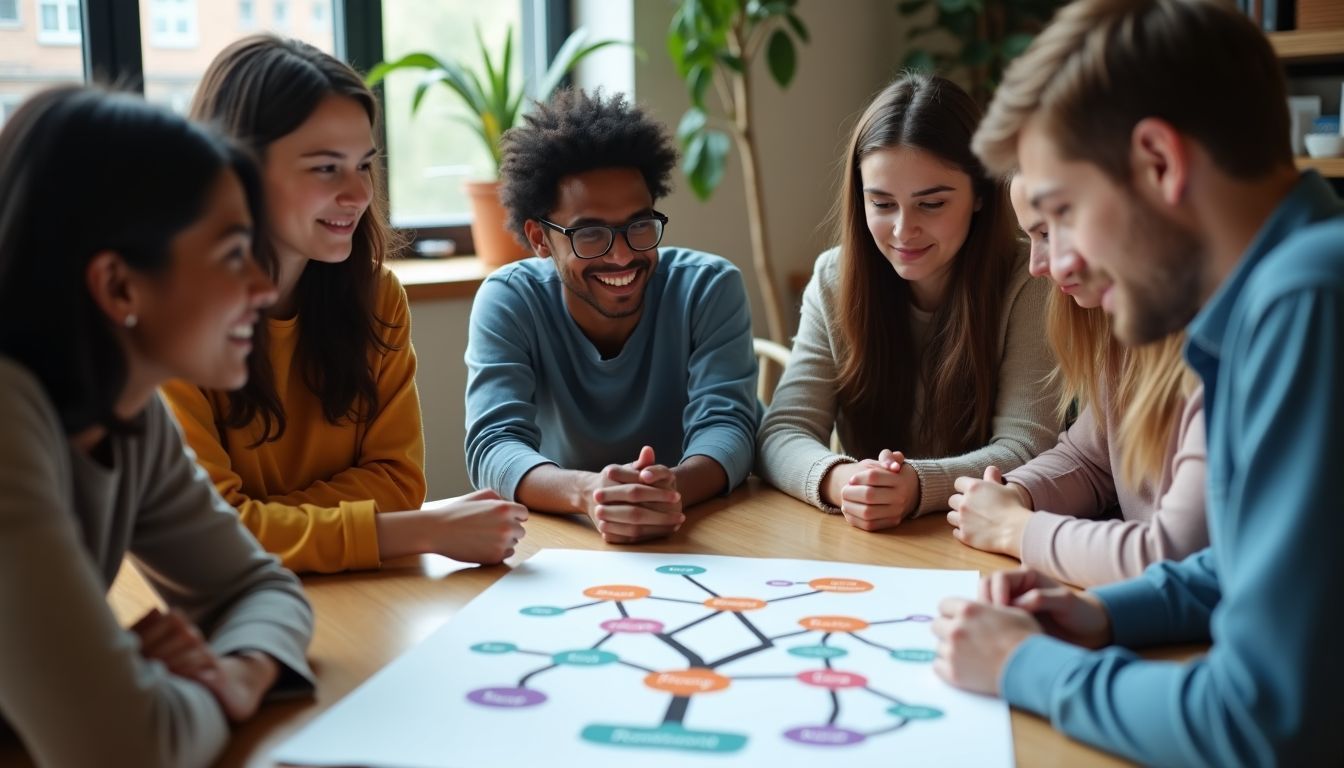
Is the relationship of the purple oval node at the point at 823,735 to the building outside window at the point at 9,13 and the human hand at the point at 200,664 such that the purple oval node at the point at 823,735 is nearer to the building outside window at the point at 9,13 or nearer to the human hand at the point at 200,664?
the human hand at the point at 200,664

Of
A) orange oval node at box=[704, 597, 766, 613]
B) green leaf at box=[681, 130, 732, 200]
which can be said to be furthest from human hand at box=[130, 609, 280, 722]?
green leaf at box=[681, 130, 732, 200]

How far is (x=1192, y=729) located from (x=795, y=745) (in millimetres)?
266

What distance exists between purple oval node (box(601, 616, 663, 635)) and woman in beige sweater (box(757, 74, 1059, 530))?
0.56m

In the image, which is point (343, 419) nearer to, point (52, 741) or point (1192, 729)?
point (52, 741)

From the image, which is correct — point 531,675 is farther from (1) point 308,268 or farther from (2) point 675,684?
(1) point 308,268

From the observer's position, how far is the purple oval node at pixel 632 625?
3.69ft

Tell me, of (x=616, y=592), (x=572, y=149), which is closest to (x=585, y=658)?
(x=616, y=592)

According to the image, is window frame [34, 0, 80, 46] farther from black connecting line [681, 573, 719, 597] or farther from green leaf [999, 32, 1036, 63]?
green leaf [999, 32, 1036, 63]

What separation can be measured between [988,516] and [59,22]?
2.30m

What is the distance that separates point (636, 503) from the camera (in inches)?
57.1

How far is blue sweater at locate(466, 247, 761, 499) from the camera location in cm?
186

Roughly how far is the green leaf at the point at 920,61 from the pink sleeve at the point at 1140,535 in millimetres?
2364

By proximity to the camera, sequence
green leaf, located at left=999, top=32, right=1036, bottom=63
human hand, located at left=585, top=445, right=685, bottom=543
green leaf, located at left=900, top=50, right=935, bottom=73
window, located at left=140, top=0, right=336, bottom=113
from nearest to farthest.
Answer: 1. human hand, located at left=585, top=445, right=685, bottom=543
2. window, located at left=140, top=0, right=336, bottom=113
3. green leaf, located at left=999, top=32, right=1036, bottom=63
4. green leaf, located at left=900, top=50, right=935, bottom=73

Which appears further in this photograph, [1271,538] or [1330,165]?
[1330,165]
